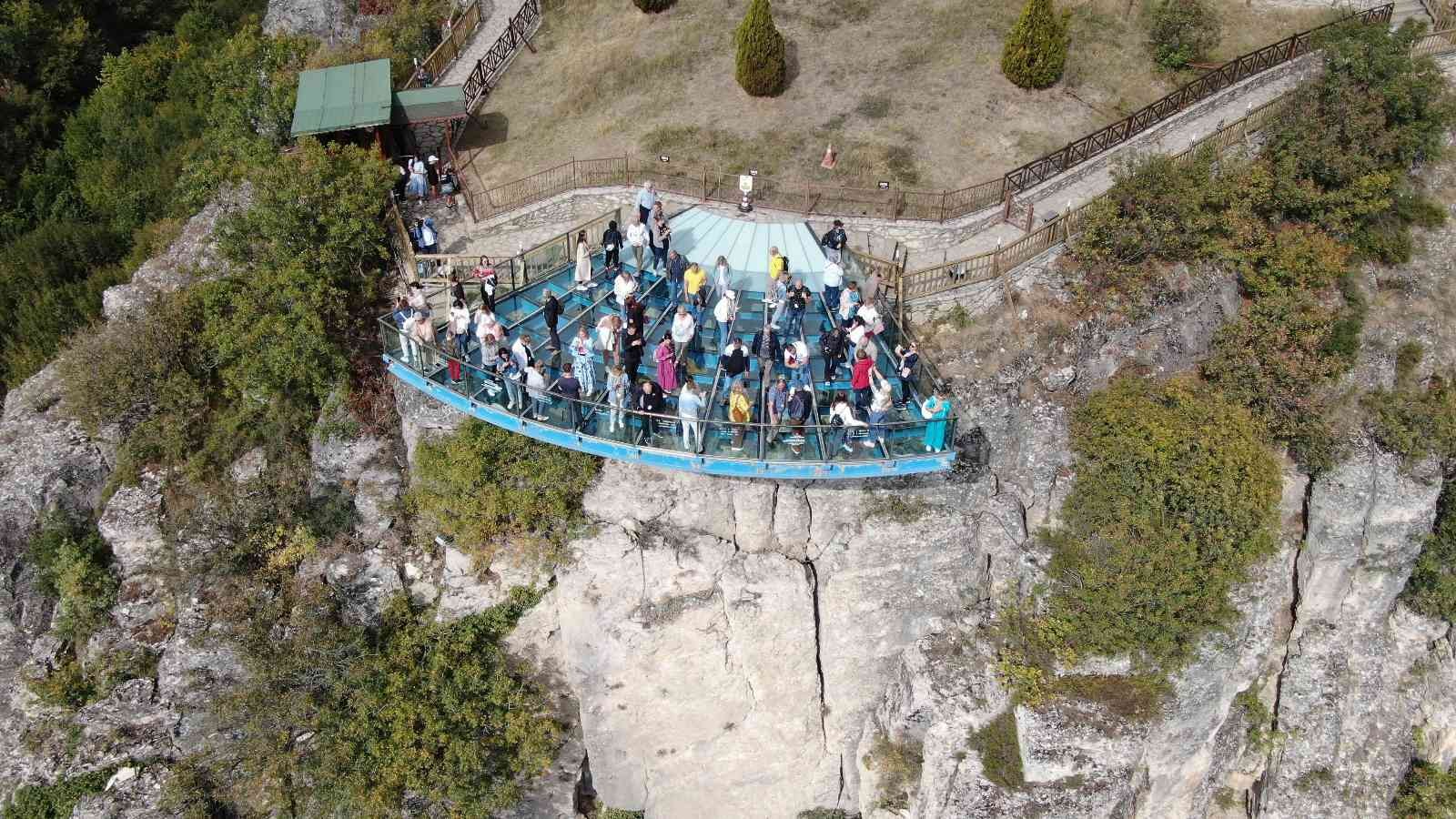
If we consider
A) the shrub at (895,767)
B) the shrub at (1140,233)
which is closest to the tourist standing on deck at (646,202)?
the shrub at (1140,233)

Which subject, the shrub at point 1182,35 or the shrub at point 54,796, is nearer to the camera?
the shrub at point 54,796

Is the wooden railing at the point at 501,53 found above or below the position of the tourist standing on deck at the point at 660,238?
above

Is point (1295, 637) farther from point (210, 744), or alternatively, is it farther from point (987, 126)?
point (210, 744)

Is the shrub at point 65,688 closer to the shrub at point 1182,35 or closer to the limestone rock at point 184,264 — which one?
the limestone rock at point 184,264

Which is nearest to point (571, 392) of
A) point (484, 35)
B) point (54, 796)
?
point (54, 796)

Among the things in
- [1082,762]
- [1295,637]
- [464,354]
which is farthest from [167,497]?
[1295,637]

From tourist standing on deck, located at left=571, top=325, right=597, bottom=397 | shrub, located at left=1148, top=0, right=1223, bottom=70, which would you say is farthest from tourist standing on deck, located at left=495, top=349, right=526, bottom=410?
shrub, located at left=1148, top=0, right=1223, bottom=70

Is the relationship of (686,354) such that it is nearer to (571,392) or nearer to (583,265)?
(571,392)

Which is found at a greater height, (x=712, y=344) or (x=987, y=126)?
(x=987, y=126)
